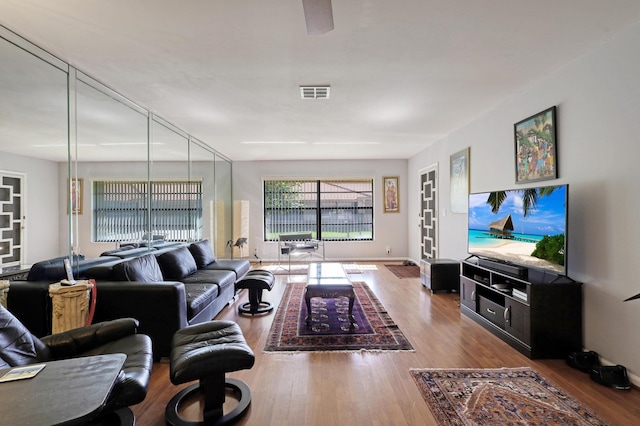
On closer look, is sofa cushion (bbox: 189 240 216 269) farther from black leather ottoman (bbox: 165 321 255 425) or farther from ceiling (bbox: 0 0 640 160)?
black leather ottoman (bbox: 165 321 255 425)

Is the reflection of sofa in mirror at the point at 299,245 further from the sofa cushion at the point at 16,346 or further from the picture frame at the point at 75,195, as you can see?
the sofa cushion at the point at 16,346

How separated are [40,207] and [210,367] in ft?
7.33

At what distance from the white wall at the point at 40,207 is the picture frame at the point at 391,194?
6.33 metres

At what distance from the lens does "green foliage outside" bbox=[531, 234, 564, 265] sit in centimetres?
258

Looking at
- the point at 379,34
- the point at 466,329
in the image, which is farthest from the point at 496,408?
the point at 379,34

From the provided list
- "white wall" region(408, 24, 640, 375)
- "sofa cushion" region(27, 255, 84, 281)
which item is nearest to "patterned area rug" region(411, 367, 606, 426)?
"white wall" region(408, 24, 640, 375)

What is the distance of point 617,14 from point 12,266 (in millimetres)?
4841

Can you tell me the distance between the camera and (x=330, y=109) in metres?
3.94

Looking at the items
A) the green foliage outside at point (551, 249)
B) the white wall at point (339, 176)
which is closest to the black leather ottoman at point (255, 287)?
the green foliage outside at point (551, 249)

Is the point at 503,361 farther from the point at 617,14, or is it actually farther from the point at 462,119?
the point at 462,119

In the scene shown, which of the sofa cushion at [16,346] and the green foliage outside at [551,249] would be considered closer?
the sofa cushion at [16,346]

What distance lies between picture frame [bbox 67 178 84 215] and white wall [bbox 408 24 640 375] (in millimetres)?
4620

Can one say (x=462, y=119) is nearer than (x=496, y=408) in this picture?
No

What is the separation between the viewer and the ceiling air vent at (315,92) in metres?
3.25
